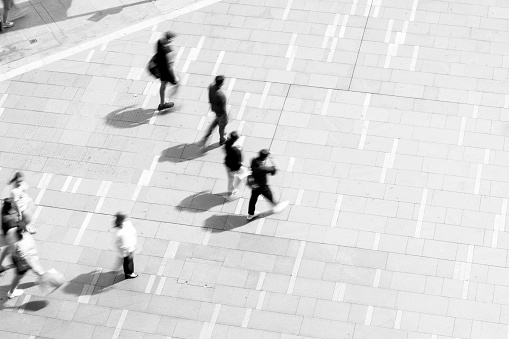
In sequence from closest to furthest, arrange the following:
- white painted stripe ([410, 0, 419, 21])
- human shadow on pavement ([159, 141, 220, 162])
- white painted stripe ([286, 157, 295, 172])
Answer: white painted stripe ([286, 157, 295, 172]) → human shadow on pavement ([159, 141, 220, 162]) → white painted stripe ([410, 0, 419, 21])

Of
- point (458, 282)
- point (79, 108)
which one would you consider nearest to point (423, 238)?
point (458, 282)

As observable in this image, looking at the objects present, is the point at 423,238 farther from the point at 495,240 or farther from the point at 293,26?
the point at 293,26

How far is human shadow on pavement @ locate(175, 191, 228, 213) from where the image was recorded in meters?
19.8

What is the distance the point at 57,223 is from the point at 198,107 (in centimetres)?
402

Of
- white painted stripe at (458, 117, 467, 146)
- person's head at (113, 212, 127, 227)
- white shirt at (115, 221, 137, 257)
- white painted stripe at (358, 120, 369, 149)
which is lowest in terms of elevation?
white painted stripe at (458, 117, 467, 146)

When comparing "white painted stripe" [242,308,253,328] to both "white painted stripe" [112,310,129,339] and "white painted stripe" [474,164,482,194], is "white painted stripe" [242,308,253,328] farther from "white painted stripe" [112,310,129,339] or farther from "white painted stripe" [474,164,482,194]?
"white painted stripe" [474,164,482,194]

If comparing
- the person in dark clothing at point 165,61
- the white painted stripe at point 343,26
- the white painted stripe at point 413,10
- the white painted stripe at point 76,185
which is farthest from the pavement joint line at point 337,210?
the white painted stripe at point 413,10

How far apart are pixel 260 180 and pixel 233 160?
79cm

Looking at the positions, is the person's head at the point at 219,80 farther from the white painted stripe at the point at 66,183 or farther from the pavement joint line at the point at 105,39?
the pavement joint line at the point at 105,39

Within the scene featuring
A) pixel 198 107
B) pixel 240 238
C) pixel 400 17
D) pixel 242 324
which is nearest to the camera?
pixel 242 324

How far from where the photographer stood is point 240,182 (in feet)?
64.5

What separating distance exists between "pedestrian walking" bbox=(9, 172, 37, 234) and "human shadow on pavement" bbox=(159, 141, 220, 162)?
2948 mm

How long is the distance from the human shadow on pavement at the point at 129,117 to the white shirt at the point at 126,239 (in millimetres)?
4094

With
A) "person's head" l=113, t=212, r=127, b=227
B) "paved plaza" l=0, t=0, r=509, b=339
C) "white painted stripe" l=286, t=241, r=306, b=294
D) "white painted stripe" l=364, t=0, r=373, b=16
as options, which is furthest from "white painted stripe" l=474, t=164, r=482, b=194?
"person's head" l=113, t=212, r=127, b=227
